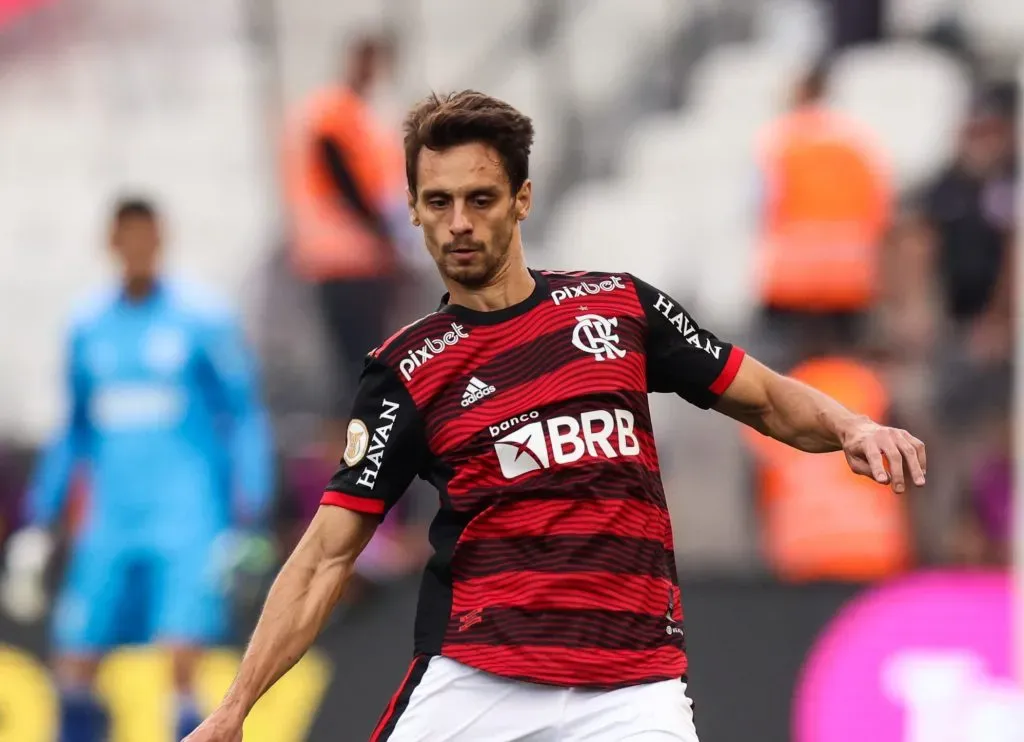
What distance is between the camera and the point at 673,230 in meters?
10.7

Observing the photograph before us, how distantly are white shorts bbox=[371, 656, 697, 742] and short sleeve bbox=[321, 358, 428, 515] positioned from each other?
1.29ft

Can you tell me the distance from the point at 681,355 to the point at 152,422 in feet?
13.4

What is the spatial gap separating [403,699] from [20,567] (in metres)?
4.28

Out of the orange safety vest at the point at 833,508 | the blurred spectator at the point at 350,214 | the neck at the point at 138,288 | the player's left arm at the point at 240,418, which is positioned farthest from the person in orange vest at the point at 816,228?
the neck at the point at 138,288

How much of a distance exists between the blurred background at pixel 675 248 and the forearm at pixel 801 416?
11.4 ft

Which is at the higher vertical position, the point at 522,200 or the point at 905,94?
the point at 905,94

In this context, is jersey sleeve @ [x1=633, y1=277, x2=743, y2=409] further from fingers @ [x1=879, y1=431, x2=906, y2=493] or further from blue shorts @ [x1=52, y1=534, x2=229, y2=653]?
blue shorts @ [x1=52, y1=534, x2=229, y2=653]

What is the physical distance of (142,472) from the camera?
752 cm

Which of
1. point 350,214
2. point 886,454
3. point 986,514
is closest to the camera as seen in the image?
point 886,454

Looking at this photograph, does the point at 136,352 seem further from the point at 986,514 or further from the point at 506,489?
the point at 506,489

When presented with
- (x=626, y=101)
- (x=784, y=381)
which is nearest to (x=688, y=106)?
(x=626, y=101)

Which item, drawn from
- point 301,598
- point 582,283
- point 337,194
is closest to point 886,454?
point 582,283

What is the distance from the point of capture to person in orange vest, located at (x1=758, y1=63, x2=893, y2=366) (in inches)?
359

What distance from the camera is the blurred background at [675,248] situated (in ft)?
24.2
